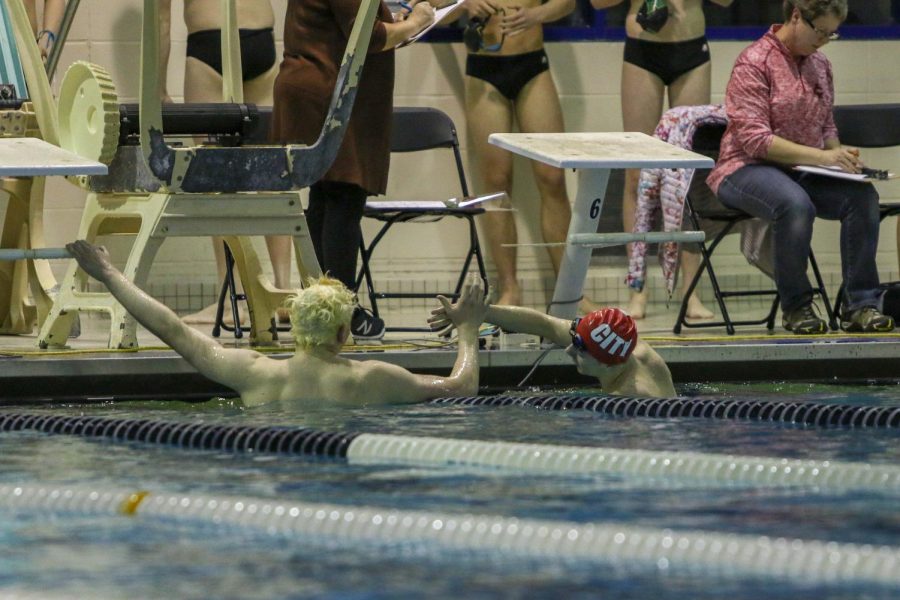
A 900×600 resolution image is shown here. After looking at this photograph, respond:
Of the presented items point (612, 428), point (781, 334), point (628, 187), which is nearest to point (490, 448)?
point (612, 428)

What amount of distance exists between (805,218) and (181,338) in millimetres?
2707

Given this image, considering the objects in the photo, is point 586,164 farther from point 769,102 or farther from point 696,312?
point 696,312

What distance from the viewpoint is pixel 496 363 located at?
634cm

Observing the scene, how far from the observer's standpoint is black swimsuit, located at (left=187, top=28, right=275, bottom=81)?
8.19m

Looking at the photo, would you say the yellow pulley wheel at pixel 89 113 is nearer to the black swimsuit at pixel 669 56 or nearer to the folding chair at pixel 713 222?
the folding chair at pixel 713 222

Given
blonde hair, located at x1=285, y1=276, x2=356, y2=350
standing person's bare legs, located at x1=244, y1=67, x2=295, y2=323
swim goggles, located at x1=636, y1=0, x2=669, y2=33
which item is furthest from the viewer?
swim goggles, located at x1=636, y1=0, x2=669, y2=33

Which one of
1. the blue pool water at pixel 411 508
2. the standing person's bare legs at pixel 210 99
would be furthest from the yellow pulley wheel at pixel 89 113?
the standing person's bare legs at pixel 210 99

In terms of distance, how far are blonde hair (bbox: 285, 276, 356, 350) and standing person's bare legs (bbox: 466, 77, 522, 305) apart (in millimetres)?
3140

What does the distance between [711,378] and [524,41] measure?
8.26 ft

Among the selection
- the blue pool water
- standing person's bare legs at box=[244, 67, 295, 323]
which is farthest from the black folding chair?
the blue pool water

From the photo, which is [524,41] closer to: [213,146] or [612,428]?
[213,146]

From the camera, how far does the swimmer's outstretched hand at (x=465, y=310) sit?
229 inches

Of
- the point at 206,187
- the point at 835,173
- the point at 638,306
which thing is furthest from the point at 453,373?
the point at 638,306

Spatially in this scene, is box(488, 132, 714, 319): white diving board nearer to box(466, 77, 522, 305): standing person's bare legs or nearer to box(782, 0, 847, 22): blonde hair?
box(782, 0, 847, 22): blonde hair
